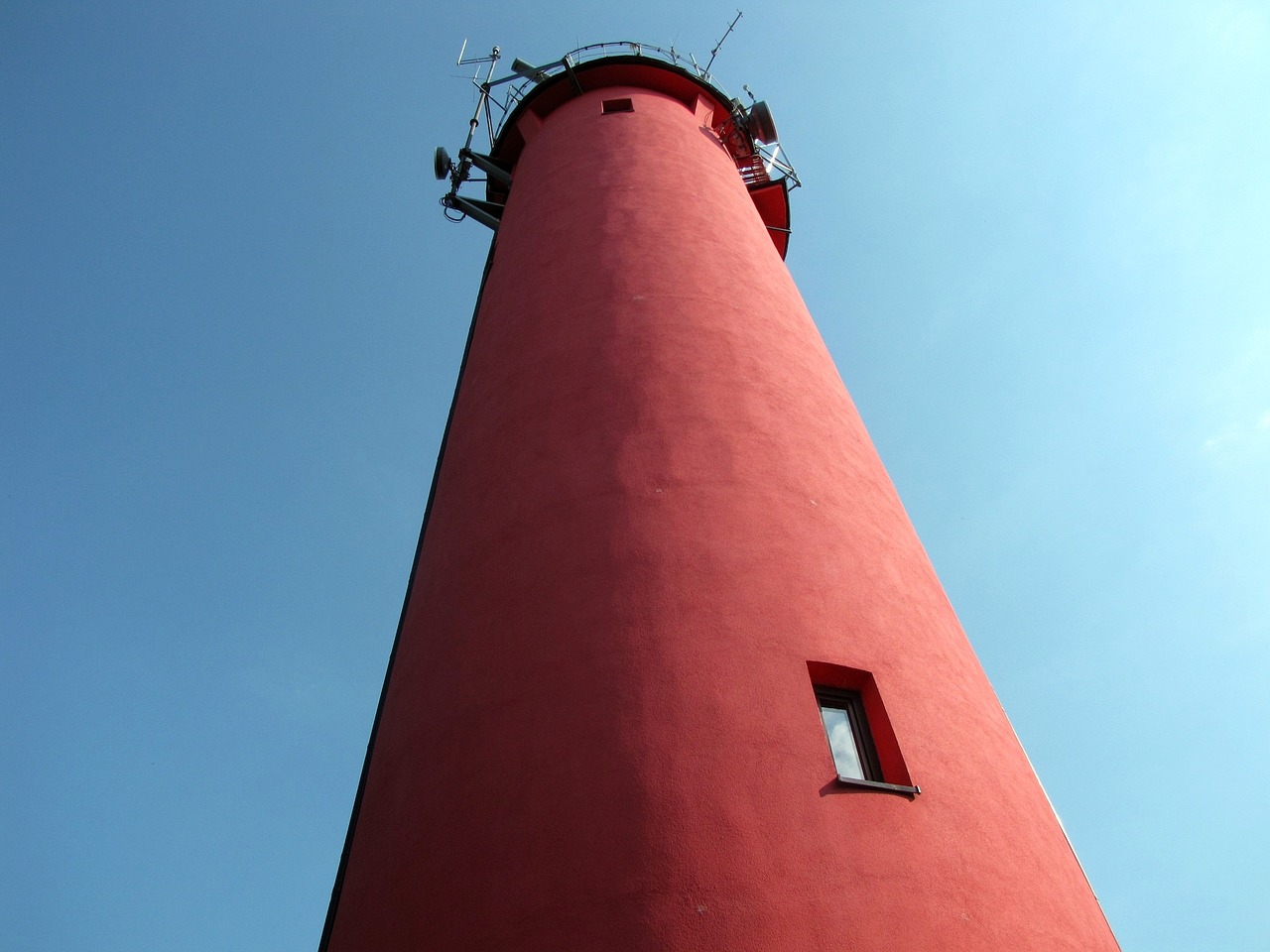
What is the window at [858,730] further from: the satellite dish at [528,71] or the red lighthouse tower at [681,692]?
the satellite dish at [528,71]

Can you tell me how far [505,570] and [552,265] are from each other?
4063mm

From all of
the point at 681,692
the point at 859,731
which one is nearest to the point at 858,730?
the point at 859,731

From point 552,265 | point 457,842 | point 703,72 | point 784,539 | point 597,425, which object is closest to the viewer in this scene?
point 457,842

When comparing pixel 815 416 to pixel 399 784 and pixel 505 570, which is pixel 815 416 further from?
pixel 399 784

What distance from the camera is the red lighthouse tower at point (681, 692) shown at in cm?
399

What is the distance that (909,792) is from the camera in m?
4.47

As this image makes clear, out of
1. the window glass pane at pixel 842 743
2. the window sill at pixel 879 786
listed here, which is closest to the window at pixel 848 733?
the window glass pane at pixel 842 743

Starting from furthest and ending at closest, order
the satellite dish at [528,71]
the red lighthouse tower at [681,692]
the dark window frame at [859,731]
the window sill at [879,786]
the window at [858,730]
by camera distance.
Answer: the satellite dish at [528,71] → the window at [858,730] → the dark window frame at [859,731] → the window sill at [879,786] → the red lighthouse tower at [681,692]

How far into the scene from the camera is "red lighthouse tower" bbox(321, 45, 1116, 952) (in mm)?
3988

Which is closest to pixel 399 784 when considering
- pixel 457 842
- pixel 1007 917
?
pixel 457 842

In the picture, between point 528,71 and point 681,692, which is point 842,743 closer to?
point 681,692

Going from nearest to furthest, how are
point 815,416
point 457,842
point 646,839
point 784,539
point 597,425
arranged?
point 646,839
point 457,842
point 784,539
point 597,425
point 815,416

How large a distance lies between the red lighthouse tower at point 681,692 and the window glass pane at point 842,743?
2 centimetres

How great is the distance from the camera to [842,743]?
15.7 ft
